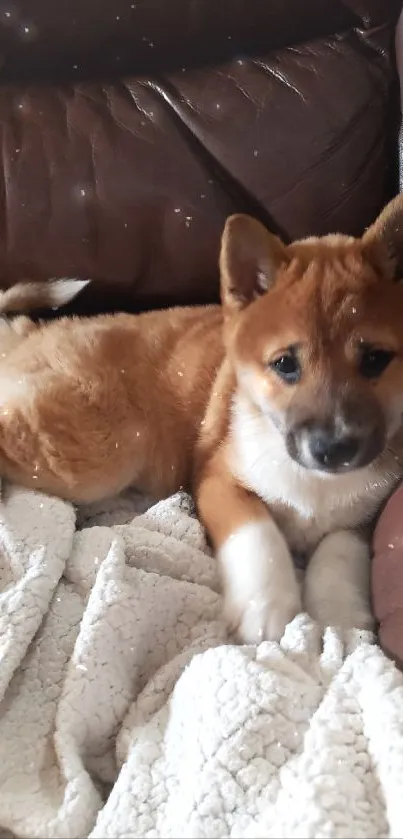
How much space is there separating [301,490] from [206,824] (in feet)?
1.85

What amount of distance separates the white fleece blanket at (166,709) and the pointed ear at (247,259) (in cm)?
42

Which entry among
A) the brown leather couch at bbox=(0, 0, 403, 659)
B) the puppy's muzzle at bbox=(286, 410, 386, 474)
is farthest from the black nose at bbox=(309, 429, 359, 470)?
the brown leather couch at bbox=(0, 0, 403, 659)

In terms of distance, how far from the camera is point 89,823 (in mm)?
937

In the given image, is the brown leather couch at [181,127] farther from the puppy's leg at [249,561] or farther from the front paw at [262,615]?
the front paw at [262,615]

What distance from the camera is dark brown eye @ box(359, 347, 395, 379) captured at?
1.17 meters

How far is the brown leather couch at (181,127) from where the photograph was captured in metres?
1.62

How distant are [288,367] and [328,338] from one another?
86 mm

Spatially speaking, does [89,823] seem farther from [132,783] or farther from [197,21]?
[197,21]

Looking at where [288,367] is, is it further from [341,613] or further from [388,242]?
[341,613]

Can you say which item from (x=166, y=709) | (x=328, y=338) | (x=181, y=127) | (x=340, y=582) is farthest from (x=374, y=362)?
(x=181, y=127)

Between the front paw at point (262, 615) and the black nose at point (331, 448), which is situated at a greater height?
the black nose at point (331, 448)

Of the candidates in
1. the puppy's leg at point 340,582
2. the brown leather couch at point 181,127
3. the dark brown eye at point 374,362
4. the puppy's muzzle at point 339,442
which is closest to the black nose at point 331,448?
the puppy's muzzle at point 339,442

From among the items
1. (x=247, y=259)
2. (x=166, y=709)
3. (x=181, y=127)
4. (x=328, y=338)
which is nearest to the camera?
(x=166, y=709)

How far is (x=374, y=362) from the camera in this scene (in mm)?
1177
